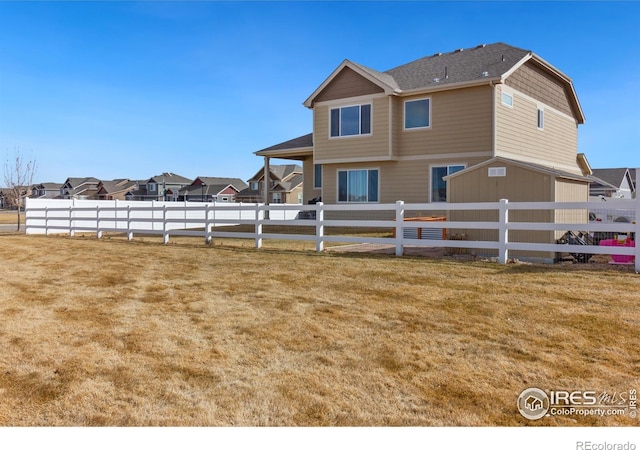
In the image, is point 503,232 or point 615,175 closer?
point 503,232

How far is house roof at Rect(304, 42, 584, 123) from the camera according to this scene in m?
17.7

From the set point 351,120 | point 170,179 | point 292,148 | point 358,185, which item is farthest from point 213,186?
point 351,120

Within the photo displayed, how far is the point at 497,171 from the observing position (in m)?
11.5

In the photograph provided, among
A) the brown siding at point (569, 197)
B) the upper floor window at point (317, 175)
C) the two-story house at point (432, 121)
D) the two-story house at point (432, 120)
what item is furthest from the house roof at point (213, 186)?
the brown siding at point (569, 197)

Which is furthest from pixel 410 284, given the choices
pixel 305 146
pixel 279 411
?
pixel 305 146

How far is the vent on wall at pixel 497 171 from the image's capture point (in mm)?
11383

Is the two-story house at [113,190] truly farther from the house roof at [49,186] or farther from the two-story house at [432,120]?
the two-story house at [432,120]

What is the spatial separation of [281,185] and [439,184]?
51.0 meters

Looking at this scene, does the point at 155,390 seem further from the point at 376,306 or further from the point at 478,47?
the point at 478,47

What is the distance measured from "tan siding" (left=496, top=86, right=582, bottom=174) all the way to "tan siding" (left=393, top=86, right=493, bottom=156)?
1.62 feet

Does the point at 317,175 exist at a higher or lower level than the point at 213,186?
lower

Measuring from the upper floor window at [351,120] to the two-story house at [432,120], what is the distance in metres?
0.04

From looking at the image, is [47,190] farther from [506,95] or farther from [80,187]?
[506,95]

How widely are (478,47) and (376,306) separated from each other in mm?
18564
